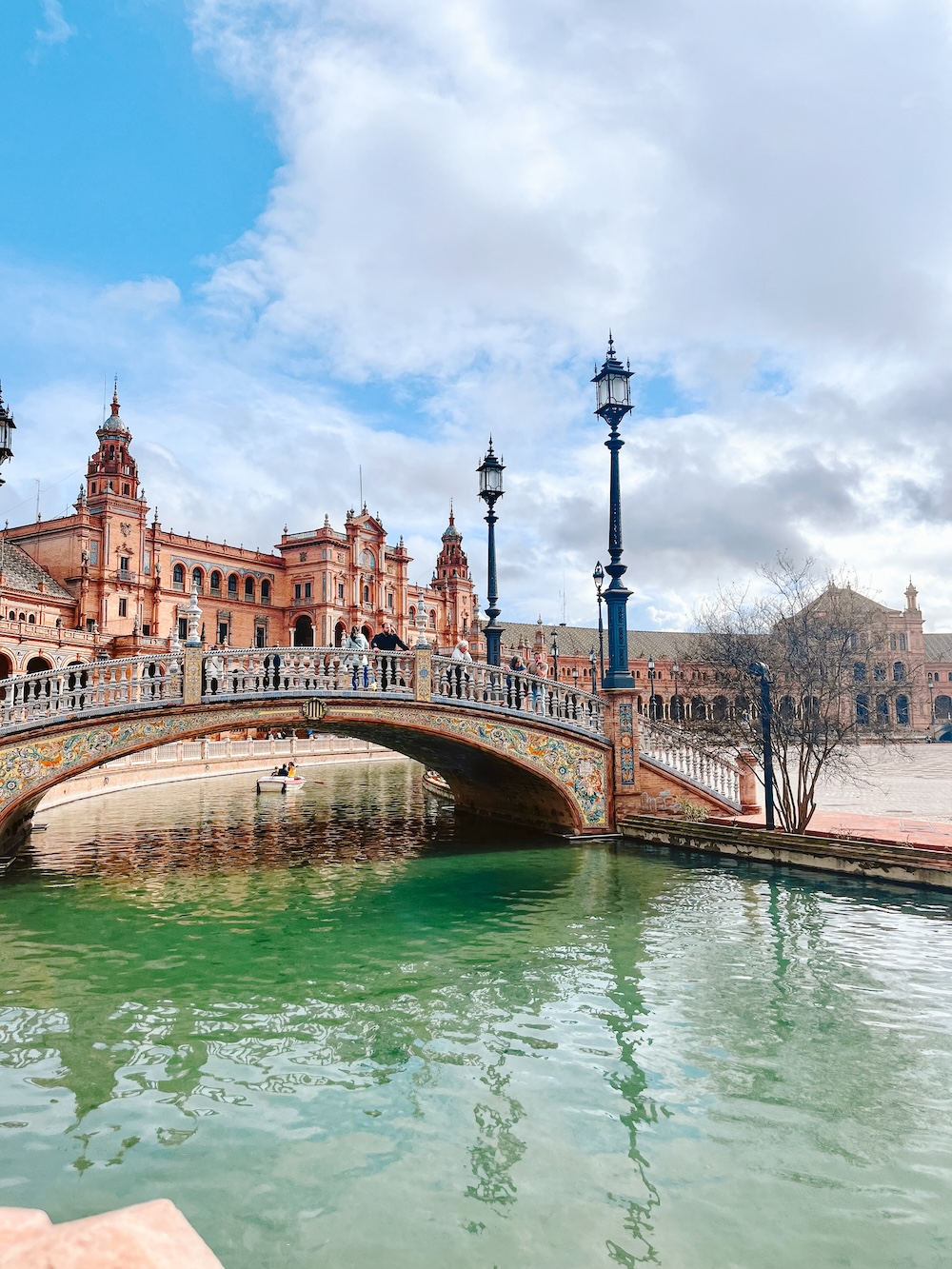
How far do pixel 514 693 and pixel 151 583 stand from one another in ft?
177

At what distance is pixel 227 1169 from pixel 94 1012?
3.87m

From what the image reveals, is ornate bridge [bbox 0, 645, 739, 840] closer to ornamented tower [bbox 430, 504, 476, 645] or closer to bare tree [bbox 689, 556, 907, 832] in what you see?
bare tree [bbox 689, 556, 907, 832]

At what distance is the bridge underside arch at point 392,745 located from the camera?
15531 mm

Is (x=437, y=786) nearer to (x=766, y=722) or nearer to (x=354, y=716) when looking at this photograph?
(x=354, y=716)

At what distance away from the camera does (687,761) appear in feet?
65.0

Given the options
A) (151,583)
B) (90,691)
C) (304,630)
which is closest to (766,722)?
(90,691)

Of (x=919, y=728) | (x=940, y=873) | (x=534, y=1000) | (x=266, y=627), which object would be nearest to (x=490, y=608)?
(x=940, y=873)

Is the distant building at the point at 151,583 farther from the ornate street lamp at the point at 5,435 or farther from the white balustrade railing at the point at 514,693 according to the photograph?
the ornate street lamp at the point at 5,435

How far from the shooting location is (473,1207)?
5.54 meters

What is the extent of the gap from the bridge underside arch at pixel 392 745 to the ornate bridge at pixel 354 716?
0.08 ft

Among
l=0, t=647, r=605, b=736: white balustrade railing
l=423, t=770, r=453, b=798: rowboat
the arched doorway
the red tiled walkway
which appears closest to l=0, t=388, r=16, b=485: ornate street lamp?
l=0, t=647, r=605, b=736: white balustrade railing

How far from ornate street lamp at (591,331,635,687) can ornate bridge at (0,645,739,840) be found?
1.24m

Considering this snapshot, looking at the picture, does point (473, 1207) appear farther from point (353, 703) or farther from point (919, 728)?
point (919, 728)

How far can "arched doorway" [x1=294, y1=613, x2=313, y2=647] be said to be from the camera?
8019 cm
